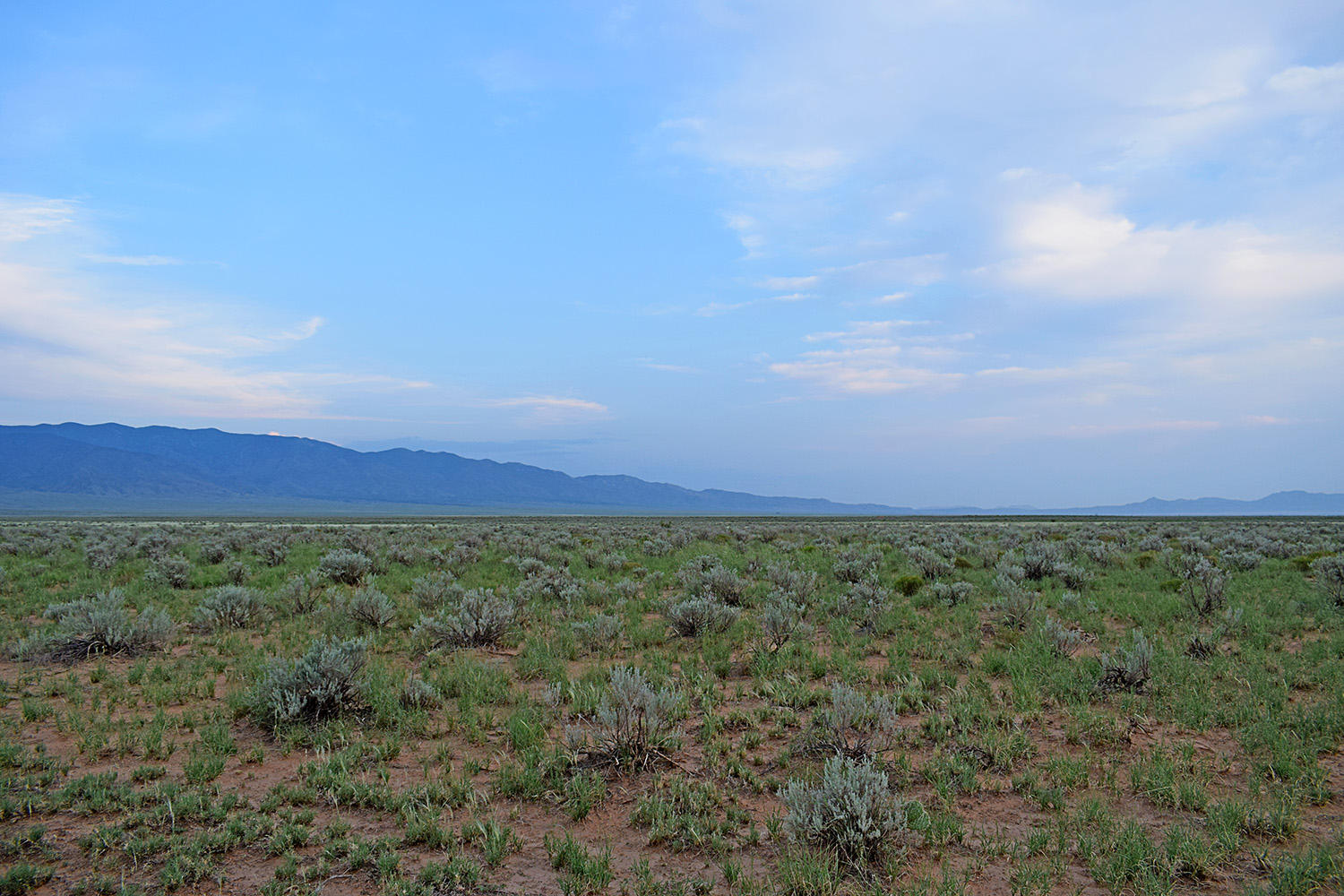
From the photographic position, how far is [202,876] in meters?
4.37

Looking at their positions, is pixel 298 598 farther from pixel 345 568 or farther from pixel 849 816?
pixel 849 816

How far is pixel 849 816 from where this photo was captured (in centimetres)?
451

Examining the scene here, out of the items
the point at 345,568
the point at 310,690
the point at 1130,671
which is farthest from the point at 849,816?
the point at 345,568

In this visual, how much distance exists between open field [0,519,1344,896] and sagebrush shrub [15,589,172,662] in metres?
0.05

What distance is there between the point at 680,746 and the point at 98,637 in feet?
31.1

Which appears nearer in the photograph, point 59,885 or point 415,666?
point 59,885

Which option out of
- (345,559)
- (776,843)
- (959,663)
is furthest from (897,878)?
(345,559)

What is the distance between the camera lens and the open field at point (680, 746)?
4.44m

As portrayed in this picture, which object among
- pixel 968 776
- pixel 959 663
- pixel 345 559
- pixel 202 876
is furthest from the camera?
pixel 345 559

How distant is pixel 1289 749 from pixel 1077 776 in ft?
7.33

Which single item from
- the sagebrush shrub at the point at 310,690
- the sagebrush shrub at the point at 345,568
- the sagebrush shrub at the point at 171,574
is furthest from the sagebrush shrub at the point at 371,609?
the sagebrush shrub at the point at 171,574

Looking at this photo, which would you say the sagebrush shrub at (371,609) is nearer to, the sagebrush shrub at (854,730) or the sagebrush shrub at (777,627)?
the sagebrush shrub at (777,627)

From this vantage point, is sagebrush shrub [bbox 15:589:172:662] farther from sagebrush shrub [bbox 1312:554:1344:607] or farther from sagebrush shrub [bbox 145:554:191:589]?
sagebrush shrub [bbox 1312:554:1344:607]

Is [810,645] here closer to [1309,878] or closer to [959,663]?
[959,663]
